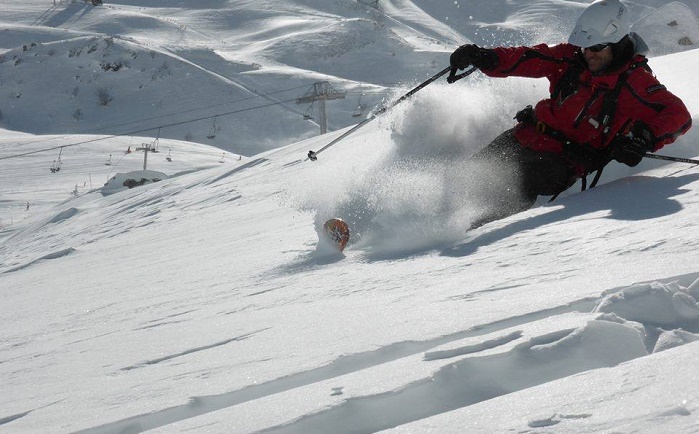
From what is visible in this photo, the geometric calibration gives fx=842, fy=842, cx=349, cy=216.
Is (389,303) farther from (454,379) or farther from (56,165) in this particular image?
(56,165)

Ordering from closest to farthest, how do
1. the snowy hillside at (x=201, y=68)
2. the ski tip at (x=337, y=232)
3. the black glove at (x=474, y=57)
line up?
→ the ski tip at (x=337, y=232) → the black glove at (x=474, y=57) → the snowy hillside at (x=201, y=68)

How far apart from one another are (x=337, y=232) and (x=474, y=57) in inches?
63.2

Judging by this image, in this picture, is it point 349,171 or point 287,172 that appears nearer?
point 349,171

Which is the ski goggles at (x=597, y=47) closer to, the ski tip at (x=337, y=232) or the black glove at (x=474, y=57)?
the black glove at (x=474, y=57)

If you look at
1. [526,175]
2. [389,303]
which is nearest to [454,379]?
[389,303]

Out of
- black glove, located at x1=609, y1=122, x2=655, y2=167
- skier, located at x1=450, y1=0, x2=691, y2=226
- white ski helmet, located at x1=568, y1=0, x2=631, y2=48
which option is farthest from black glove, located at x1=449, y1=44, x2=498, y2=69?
black glove, located at x1=609, y1=122, x2=655, y2=167

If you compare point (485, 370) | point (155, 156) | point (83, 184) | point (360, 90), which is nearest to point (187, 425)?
point (485, 370)

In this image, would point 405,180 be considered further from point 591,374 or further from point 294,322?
point 591,374

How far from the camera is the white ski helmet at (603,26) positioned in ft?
16.8

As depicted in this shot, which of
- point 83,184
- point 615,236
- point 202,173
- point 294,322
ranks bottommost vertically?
point 83,184

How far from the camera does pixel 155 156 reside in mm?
29141

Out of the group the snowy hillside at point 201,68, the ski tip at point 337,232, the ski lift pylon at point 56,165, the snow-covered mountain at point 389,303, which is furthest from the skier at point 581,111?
the snowy hillside at point 201,68

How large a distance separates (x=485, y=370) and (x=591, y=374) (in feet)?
0.91

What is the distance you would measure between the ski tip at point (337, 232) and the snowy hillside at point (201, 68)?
36.1 meters
